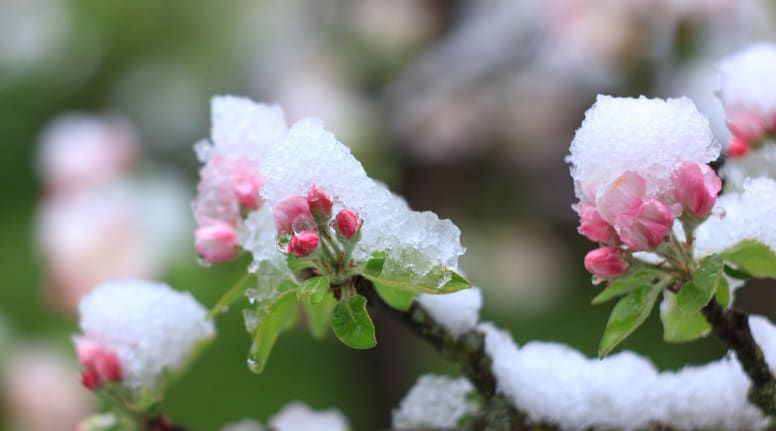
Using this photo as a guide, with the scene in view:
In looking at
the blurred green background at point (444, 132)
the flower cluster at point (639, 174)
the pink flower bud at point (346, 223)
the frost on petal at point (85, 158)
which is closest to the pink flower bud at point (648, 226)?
the flower cluster at point (639, 174)

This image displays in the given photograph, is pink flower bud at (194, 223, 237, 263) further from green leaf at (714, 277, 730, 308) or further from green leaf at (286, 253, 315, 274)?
green leaf at (714, 277, 730, 308)

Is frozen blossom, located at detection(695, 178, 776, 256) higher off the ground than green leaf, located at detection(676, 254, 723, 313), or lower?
higher

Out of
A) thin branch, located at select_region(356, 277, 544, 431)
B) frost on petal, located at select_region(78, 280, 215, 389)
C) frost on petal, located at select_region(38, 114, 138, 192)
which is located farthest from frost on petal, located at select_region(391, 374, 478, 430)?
frost on petal, located at select_region(38, 114, 138, 192)

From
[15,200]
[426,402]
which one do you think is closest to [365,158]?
[426,402]

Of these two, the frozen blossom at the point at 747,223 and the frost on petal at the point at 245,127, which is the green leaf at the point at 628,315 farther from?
the frost on petal at the point at 245,127

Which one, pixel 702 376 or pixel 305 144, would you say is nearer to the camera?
pixel 305 144

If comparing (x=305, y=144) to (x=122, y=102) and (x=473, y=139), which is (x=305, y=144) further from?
(x=122, y=102)

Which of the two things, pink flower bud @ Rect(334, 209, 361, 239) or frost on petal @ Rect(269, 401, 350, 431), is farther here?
frost on petal @ Rect(269, 401, 350, 431)
